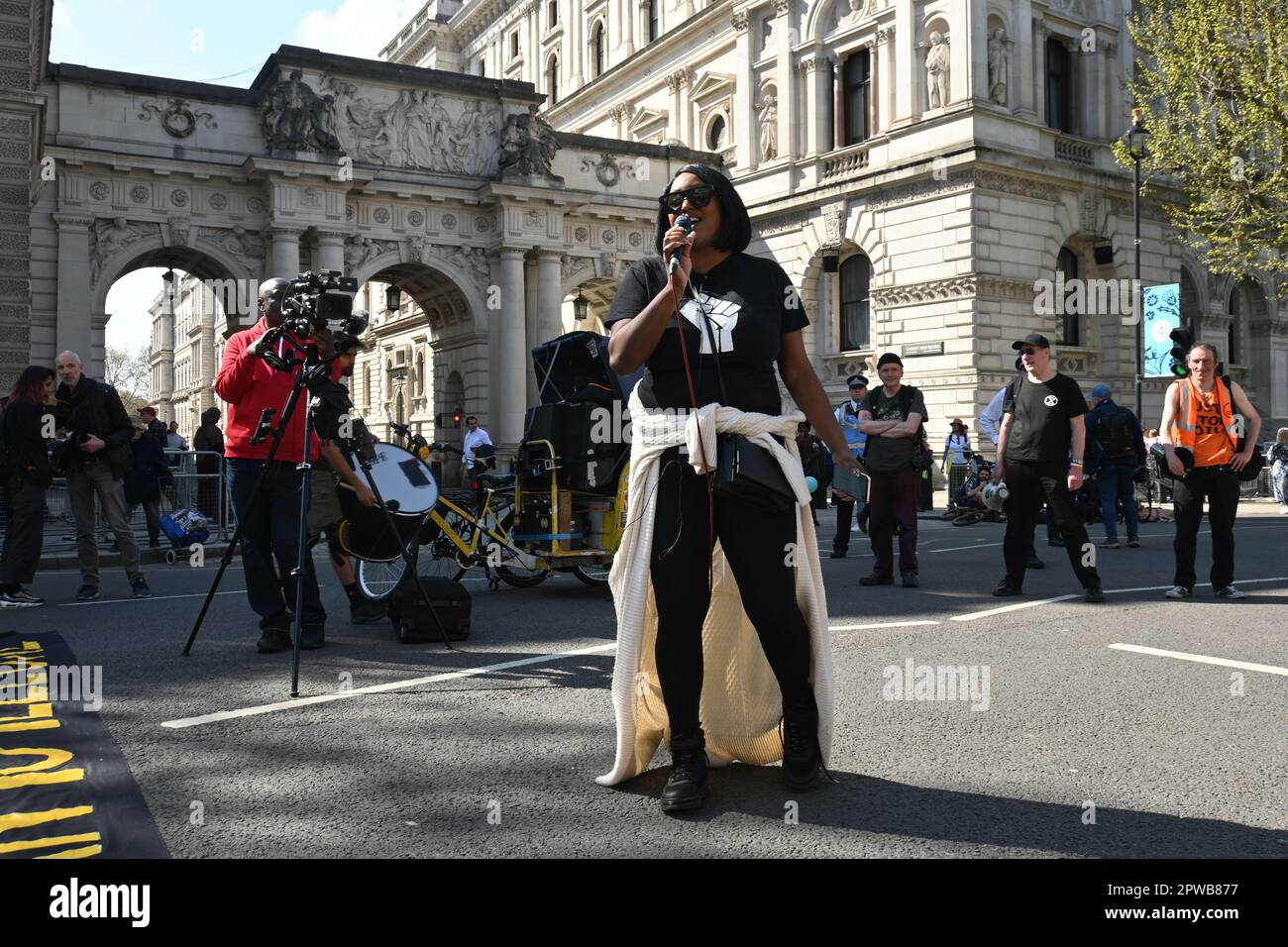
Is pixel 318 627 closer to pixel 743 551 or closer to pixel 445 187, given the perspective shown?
pixel 743 551

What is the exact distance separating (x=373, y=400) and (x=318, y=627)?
53401 mm

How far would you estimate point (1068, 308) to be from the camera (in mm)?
29641

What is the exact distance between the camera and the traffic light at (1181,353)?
31.4 feet

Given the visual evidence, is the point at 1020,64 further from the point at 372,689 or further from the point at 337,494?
the point at 372,689

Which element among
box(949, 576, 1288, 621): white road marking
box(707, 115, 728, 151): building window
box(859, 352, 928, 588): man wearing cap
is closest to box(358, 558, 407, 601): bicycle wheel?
box(859, 352, 928, 588): man wearing cap

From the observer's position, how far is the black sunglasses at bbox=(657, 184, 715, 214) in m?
3.67

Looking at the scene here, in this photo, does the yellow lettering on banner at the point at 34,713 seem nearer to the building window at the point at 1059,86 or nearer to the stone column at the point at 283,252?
the stone column at the point at 283,252

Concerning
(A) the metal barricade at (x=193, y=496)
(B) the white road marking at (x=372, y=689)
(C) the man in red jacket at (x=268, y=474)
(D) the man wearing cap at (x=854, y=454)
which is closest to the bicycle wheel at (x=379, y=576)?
(C) the man in red jacket at (x=268, y=474)

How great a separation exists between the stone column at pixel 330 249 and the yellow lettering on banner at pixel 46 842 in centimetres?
2781

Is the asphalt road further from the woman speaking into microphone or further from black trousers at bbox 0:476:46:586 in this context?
black trousers at bbox 0:476:46:586

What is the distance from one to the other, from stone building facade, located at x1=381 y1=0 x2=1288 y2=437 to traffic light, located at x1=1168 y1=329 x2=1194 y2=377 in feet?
53.8
